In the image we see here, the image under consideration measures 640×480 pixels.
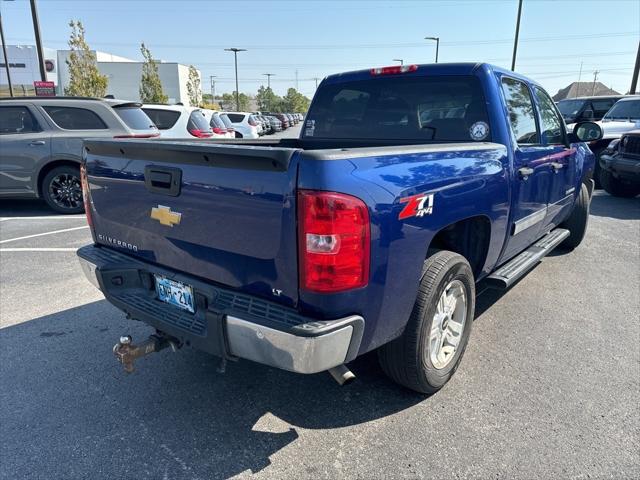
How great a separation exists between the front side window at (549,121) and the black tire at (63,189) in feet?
23.7

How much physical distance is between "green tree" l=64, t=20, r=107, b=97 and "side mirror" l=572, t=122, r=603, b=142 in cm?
2193

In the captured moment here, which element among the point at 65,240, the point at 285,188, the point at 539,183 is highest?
the point at 285,188

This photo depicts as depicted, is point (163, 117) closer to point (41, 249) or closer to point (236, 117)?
point (41, 249)

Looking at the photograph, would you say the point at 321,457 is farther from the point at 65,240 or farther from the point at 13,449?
the point at 65,240

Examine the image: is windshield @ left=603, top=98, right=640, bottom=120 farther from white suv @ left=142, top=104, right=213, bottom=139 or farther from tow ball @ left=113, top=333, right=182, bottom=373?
tow ball @ left=113, top=333, right=182, bottom=373

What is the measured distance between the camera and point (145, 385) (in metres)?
2.98

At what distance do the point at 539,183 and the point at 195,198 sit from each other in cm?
293

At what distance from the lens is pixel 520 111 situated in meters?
3.80

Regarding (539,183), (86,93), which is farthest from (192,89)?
(539,183)

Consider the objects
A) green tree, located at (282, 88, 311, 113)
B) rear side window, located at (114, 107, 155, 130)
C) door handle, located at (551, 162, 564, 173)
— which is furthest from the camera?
green tree, located at (282, 88, 311, 113)

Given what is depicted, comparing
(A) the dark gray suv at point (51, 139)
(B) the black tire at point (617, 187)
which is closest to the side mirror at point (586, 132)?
(B) the black tire at point (617, 187)

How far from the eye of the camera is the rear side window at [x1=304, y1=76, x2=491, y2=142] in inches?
135

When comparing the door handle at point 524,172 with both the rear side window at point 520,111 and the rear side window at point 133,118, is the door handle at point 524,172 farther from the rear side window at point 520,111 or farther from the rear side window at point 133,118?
the rear side window at point 133,118

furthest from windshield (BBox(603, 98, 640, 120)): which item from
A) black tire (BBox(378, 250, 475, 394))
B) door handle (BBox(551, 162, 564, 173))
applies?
black tire (BBox(378, 250, 475, 394))
